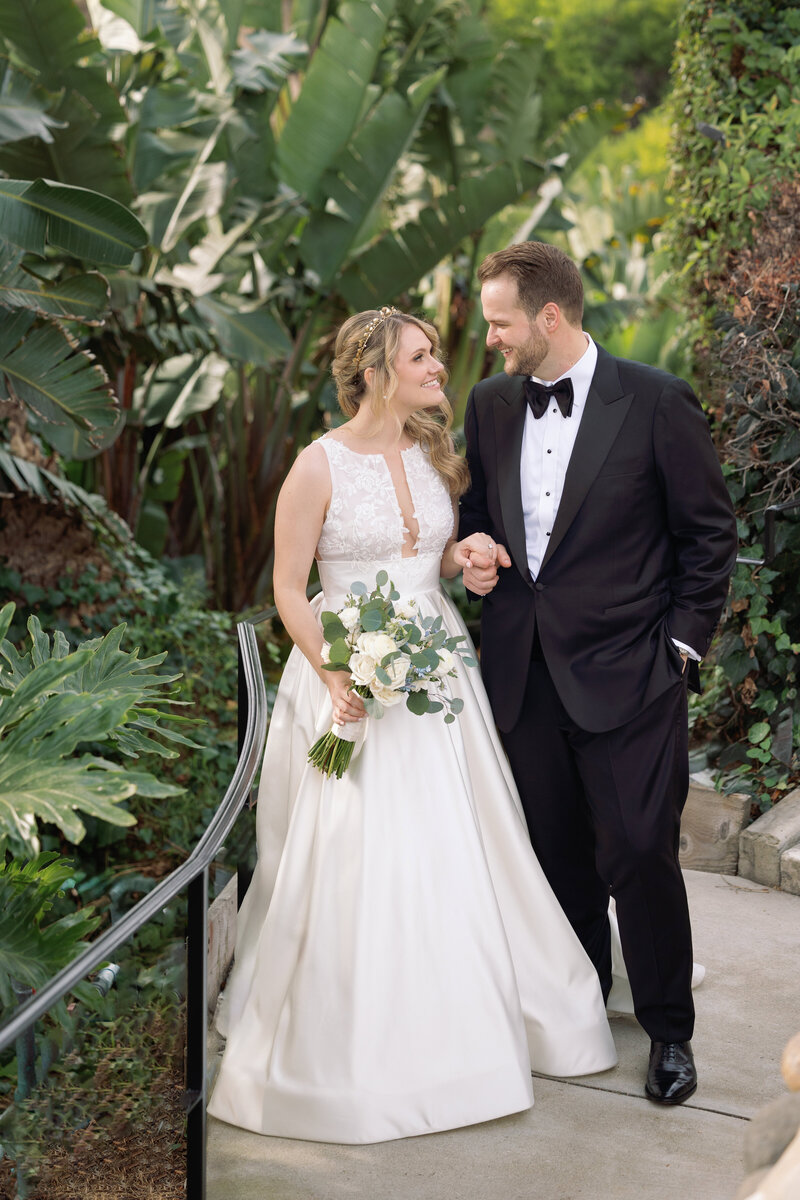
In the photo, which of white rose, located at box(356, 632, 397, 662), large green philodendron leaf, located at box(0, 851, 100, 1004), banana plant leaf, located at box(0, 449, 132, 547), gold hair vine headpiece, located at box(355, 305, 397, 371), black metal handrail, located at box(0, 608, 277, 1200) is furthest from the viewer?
banana plant leaf, located at box(0, 449, 132, 547)

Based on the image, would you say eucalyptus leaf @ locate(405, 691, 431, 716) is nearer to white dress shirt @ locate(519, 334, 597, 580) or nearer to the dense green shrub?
white dress shirt @ locate(519, 334, 597, 580)

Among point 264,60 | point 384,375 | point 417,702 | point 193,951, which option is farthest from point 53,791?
point 264,60

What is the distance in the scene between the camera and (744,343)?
14.3 ft

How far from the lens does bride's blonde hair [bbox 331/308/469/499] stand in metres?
3.06

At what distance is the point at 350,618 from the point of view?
277 centimetres

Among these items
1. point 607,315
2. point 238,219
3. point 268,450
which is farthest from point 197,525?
point 607,315

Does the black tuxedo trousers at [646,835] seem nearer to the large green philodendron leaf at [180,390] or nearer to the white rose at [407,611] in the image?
the white rose at [407,611]

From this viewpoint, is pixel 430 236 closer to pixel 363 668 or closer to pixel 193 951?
pixel 363 668

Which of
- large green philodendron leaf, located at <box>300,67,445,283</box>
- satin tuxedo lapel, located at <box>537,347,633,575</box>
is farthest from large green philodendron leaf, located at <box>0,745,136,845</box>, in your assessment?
large green philodendron leaf, located at <box>300,67,445,283</box>

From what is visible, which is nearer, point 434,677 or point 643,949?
point 434,677

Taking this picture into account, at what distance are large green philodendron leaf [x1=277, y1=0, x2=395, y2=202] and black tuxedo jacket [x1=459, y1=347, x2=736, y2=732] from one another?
→ 16.5 feet

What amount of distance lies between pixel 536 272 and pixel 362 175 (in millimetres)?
4855

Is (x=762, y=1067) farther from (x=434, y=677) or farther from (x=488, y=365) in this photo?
(x=488, y=365)

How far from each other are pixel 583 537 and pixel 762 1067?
1462 millimetres
